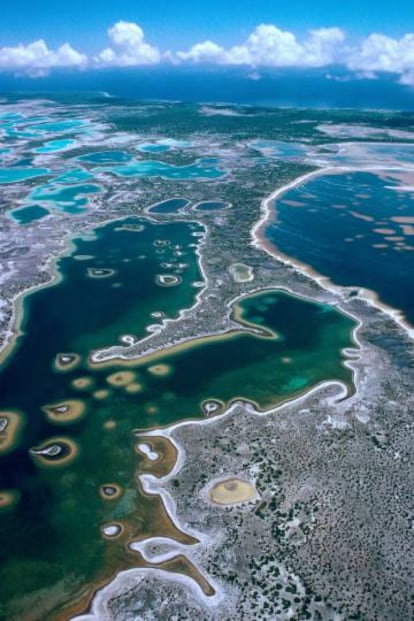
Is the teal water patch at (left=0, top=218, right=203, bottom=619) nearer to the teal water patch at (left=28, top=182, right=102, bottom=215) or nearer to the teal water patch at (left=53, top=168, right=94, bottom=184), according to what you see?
the teal water patch at (left=28, top=182, right=102, bottom=215)

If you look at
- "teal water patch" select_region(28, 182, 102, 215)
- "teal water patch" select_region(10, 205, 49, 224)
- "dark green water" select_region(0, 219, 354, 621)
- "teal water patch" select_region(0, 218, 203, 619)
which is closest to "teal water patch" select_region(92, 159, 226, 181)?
"teal water patch" select_region(28, 182, 102, 215)

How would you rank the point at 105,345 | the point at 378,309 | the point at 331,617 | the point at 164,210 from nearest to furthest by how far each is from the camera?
the point at 331,617, the point at 105,345, the point at 378,309, the point at 164,210

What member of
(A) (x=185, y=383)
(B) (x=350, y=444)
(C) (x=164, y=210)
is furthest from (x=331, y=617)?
(C) (x=164, y=210)

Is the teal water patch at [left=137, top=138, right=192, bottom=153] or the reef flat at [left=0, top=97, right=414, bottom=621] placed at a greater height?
the teal water patch at [left=137, top=138, right=192, bottom=153]

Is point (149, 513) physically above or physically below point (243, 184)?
below

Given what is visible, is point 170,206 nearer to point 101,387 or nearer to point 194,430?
point 101,387

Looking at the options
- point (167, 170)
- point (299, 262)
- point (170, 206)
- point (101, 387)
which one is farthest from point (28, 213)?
point (101, 387)

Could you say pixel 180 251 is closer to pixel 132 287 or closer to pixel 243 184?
pixel 132 287
